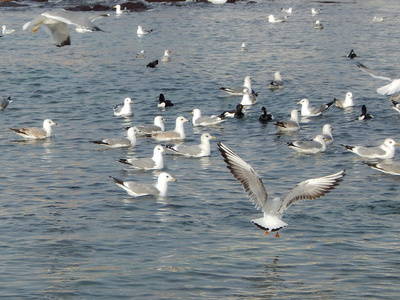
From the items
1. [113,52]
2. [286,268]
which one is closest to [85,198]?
[286,268]

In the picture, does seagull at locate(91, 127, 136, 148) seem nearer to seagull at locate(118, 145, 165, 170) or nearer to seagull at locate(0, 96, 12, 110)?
seagull at locate(118, 145, 165, 170)

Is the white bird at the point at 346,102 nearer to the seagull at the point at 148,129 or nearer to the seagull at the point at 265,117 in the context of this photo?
the seagull at the point at 265,117

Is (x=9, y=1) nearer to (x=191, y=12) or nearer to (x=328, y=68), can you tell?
(x=191, y=12)

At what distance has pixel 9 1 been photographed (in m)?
67.8

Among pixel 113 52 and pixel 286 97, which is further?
pixel 113 52

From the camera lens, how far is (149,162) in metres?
19.8

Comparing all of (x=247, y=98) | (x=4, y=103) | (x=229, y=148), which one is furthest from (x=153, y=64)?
(x=229, y=148)

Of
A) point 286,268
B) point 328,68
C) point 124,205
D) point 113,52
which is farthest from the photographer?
point 113,52

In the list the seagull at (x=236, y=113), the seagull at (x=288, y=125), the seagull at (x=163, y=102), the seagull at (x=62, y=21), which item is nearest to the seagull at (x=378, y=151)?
the seagull at (x=288, y=125)

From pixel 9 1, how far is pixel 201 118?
1855 inches

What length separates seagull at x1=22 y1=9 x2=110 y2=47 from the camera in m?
14.8

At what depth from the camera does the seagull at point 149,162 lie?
19.7 metres

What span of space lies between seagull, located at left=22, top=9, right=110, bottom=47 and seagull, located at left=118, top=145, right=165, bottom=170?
3749 mm

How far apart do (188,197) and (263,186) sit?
4222 mm
